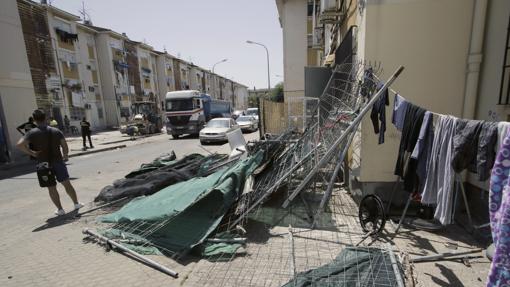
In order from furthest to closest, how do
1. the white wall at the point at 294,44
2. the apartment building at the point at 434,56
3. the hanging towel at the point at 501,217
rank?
the white wall at the point at 294,44 → the apartment building at the point at 434,56 → the hanging towel at the point at 501,217

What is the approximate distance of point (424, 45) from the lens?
14.2ft

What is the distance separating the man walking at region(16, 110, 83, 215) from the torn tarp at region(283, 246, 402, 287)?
15.5ft

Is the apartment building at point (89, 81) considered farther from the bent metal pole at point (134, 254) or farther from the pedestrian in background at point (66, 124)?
the bent metal pole at point (134, 254)

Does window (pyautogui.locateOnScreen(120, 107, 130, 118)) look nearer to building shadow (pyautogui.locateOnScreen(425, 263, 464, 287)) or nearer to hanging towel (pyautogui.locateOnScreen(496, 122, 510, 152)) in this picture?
building shadow (pyautogui.locateOnScreen(425, 263, 464, 287))

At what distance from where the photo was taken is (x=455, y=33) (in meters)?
4.24

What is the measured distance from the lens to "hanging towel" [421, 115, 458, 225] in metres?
2.77

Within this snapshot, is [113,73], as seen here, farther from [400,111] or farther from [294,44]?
[400,111]

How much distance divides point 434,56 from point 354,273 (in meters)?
3.82

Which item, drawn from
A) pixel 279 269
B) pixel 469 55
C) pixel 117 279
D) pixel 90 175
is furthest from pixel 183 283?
pixel 90 175

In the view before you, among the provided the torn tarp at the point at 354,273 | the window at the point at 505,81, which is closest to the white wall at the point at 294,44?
the window at the point at 505,81

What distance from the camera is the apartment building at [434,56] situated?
3.98 meters

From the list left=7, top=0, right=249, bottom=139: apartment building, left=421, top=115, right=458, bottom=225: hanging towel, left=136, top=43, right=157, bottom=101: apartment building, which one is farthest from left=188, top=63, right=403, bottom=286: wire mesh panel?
left=136, top=43, right=157, bottom=101: apartment building

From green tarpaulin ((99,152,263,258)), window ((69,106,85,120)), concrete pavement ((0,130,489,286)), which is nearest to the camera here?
concrete pavement ((0,130,489,286))

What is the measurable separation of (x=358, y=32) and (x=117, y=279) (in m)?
5.47
